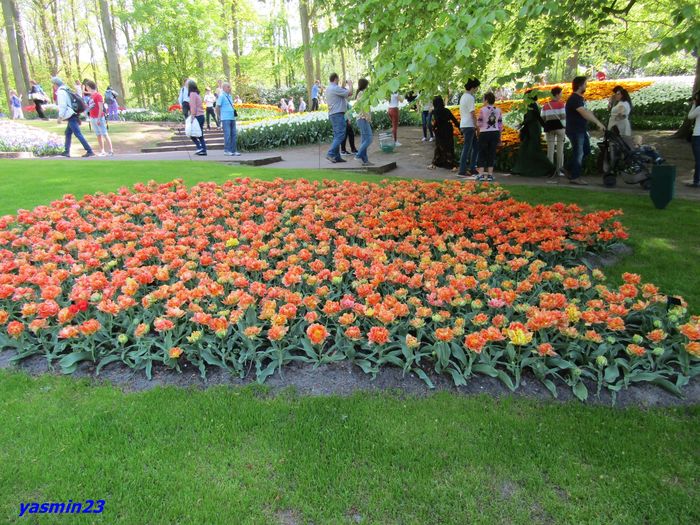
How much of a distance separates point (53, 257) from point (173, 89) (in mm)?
33816

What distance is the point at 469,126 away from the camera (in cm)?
963

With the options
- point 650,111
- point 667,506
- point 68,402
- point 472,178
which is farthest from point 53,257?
point 650,111

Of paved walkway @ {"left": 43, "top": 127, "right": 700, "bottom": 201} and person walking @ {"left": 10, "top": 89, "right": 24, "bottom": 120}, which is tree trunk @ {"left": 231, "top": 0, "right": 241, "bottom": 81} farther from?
paved walkway @ {"left": 43, "top": 127, "right": 700, "bottom": 201}

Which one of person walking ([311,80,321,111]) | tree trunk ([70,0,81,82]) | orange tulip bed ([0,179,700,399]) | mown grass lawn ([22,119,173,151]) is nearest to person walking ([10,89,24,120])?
mown grass lawn ([22,119,173,151])

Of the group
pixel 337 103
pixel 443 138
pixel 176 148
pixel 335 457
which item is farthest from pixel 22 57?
pixel 335 457

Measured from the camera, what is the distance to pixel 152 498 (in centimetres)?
238

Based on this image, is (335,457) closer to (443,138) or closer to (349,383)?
(349,383)

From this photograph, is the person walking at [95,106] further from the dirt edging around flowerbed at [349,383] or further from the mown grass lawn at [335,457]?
the mown grass lawn at [335,457]

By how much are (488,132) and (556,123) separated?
1.51 meters

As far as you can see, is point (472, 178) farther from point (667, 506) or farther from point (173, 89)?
point (173, 89)

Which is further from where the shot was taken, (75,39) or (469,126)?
(75,39)

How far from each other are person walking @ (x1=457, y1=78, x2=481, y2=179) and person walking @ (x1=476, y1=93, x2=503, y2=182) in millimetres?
207

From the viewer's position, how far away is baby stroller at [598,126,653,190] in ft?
28.9

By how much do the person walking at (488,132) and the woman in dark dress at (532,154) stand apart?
0.96 meters
